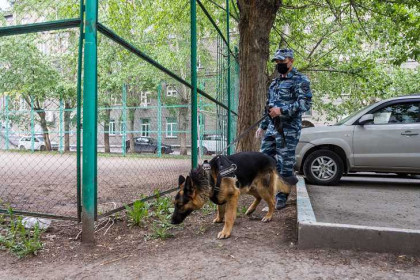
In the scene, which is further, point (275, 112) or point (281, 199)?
point (281, 199)

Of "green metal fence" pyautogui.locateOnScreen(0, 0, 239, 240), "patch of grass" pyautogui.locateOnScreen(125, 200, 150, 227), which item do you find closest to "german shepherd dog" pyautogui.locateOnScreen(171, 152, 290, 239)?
"patch of grass" pyautogui.locateOnScreen(125, 200, 150, 227)

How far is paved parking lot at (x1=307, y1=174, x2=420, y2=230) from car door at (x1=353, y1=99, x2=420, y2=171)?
57 cm

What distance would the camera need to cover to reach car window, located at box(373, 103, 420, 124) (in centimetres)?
715

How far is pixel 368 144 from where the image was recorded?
7.12 m

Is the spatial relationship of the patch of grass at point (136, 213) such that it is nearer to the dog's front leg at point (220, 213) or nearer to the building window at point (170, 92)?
the dog's front leg at point (220, 213)

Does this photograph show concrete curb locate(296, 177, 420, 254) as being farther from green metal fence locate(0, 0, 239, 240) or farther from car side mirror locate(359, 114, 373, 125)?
car side mirror locate(359, 114, 373, 125)

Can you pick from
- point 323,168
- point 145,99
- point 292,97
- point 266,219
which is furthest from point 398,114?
point 145,99

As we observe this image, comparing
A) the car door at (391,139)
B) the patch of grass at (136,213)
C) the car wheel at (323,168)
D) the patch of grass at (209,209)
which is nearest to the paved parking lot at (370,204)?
the car wheel at (323,168)

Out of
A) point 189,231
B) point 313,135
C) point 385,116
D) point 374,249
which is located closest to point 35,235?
point 189,231

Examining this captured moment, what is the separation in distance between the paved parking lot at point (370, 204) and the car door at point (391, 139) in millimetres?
569

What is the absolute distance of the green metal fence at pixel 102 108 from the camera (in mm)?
3221

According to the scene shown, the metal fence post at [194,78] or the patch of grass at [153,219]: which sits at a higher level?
the metal fence post at [194,78]

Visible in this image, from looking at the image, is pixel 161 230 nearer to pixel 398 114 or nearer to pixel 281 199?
pixel 281 199

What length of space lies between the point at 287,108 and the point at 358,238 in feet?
6.29
